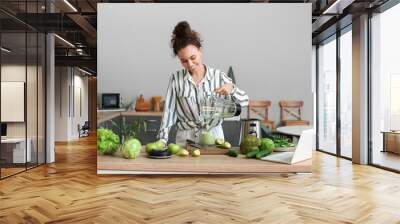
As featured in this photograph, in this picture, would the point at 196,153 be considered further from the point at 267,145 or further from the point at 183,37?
the point at 183,37

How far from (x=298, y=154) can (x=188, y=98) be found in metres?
1.47

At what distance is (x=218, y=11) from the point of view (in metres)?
5.08

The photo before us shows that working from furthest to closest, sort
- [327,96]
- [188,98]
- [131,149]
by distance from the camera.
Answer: [327,96] → [188,98] → [131,149]

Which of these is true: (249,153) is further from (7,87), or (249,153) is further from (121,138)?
(7,87)

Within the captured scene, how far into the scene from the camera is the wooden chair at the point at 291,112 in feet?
16.1

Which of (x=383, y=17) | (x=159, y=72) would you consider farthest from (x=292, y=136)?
(x=383, y=17)

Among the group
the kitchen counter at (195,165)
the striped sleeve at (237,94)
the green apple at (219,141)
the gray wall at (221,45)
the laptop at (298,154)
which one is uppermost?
the gray wall at (221,45)

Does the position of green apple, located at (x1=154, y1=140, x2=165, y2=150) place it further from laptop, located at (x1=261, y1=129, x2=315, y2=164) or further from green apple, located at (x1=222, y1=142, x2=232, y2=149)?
laptop, located at (x1=261, y1=129, x2=315, y2=164)

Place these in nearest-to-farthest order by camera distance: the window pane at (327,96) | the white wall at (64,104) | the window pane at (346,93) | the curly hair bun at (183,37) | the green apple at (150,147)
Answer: the green apple at (150,147) < the curly hair bun at (183,37) < the window pane at (346,93) < the window pane at (327,96) < the white wall at (64,104)

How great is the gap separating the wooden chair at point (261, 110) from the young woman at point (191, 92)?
0.10 meters

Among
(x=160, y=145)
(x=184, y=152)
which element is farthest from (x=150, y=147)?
(x=184, y=152)

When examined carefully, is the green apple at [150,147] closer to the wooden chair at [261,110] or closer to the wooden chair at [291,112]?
the wooden chair at [261,110]

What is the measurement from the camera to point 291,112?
4.92m

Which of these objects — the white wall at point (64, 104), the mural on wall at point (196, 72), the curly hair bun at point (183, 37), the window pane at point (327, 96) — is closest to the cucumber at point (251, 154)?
the mural on wall at point (196, 72)
